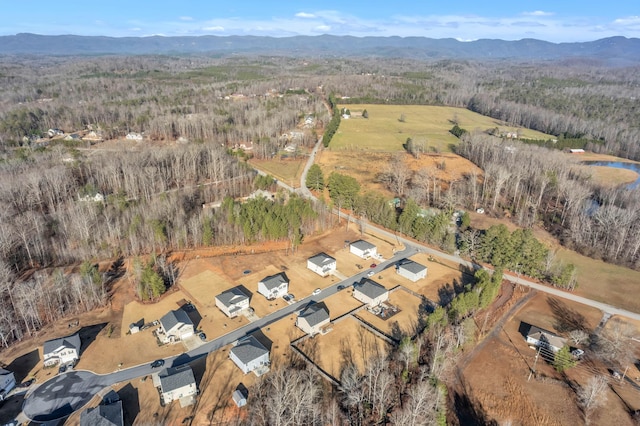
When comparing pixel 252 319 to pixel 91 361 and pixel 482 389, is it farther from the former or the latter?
pixel 482 389

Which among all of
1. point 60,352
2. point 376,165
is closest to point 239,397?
point 60,352

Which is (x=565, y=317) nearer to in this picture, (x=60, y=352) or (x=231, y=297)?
(x=231, y=297)

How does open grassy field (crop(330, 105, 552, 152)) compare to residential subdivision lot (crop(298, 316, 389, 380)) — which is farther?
open grassy field (crop(330, 105, 552, 152))

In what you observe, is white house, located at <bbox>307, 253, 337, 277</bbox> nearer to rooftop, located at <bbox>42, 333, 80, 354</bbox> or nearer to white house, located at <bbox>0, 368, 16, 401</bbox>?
rooftop, located at <bbox>42, 333, 80, 354</bbox>

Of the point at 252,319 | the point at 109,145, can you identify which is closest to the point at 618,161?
the point at 252,319

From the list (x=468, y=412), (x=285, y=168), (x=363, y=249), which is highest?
(x=285, y=168)

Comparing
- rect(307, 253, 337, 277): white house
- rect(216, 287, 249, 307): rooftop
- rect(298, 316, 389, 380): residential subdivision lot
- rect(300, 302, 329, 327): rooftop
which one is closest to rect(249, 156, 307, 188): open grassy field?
rect(307, 253, 337, 277): white house
